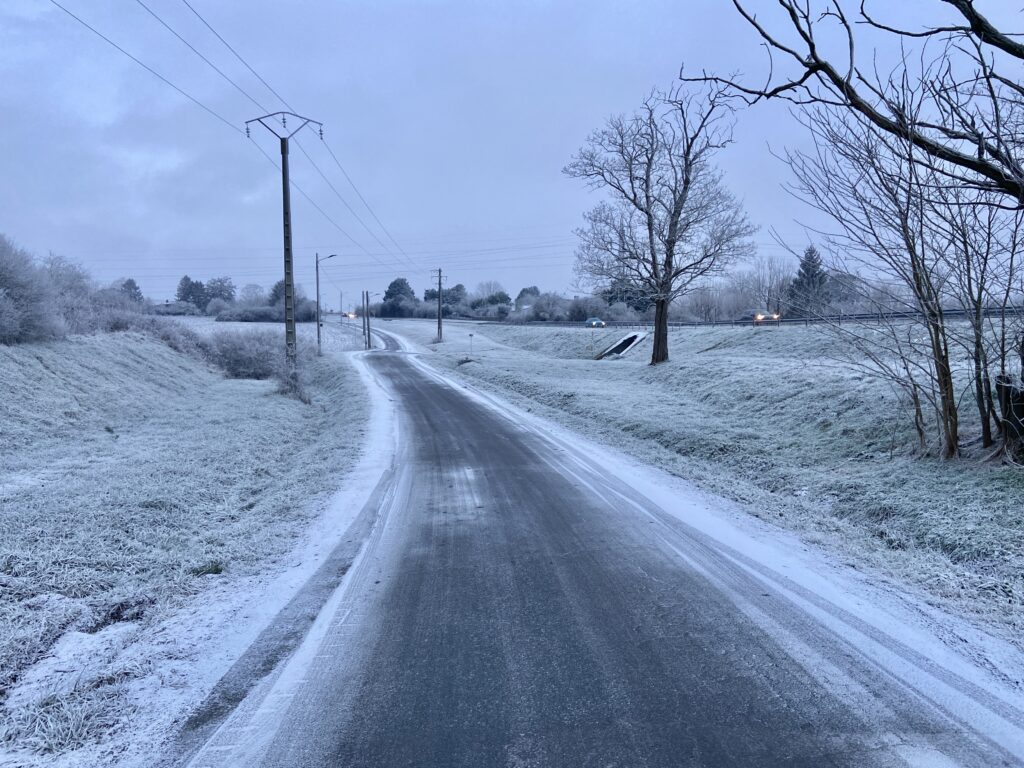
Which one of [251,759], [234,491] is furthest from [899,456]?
[234,491]

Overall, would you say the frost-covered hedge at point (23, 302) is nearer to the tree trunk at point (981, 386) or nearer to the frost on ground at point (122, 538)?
the frost on ground at point (122, 538)

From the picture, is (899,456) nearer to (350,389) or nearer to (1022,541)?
(1022,541)

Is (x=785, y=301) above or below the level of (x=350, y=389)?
above

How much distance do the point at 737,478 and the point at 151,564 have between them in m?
7.13

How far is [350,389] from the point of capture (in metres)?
21.8

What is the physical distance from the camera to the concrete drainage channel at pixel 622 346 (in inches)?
1367

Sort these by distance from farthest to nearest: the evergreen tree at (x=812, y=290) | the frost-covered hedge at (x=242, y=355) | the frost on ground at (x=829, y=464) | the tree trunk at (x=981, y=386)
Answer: the frost-covered hedge at (x=242, y=355)
the evergreen tree at (x=812, y=290)
the tree trunk at (x=981, y=386)
the frost on ground at (x=829, y=464)

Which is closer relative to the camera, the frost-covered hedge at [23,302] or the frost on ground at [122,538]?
the frost on ground at [122,538]

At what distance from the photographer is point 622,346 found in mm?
35625

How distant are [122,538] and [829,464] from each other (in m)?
8.82

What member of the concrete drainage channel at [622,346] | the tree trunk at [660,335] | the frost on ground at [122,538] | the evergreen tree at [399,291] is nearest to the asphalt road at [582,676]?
the frost on ground at [122,538]

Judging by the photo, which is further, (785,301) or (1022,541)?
(785,301)

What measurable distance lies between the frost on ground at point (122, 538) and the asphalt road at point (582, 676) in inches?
30.6

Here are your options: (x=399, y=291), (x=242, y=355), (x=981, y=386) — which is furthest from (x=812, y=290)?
(x=399, y=291)
